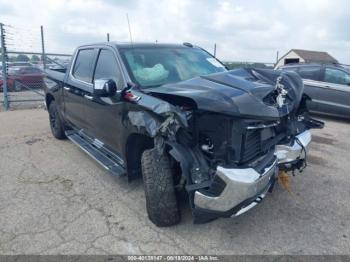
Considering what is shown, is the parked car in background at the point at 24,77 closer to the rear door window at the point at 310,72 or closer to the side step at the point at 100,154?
the side step at the point at 100,154

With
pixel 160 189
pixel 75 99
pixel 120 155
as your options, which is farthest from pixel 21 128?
pixel 160 189

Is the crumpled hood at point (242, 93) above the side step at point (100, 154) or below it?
above

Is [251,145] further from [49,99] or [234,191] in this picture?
[49,99]

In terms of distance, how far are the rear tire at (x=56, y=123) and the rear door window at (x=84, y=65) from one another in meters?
1.38

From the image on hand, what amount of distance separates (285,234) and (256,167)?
2.92ft

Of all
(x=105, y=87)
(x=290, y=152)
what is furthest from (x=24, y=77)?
(x=290, y=152)

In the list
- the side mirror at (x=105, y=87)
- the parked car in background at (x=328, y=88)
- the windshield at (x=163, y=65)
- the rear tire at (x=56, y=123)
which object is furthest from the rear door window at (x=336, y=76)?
the side mirror at (x=105, y=87)

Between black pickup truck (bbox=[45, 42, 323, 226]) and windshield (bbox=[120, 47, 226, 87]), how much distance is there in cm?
1

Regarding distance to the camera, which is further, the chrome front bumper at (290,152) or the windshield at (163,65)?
the windshield at (163,65)

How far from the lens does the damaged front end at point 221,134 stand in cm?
260

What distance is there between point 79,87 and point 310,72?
7.20 metres

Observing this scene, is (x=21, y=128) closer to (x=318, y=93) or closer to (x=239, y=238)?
(x=239, y=238)

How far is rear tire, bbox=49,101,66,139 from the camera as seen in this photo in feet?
20.4

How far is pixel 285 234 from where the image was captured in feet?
10.3
